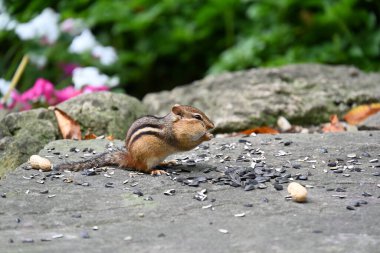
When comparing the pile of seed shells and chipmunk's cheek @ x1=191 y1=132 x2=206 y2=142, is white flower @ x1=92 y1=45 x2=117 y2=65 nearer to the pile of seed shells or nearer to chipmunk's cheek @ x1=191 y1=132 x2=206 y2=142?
the pile of seed shells

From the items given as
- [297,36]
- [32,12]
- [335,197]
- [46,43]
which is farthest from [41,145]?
[297,36]

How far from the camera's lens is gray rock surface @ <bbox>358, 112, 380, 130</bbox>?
4578mm

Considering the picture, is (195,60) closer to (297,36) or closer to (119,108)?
(297,36)

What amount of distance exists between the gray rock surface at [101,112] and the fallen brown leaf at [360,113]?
5.16 ft

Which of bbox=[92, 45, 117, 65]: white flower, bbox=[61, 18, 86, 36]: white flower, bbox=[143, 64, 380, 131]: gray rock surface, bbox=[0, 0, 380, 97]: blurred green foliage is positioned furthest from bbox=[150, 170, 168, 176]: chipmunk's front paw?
bbox=[61, 18, 86, 36]: white flower

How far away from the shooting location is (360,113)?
5.07 metres

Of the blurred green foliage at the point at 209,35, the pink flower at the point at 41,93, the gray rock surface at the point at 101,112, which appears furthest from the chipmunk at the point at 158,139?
the blurred green foliage at the point at 209,35

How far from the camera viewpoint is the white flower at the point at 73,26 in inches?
287

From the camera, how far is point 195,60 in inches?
327

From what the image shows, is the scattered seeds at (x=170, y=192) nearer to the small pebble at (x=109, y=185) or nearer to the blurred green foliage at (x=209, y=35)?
Result: the small pebble at (x=109, y=185)

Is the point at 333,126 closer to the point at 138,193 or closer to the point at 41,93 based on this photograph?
the point at 41,93

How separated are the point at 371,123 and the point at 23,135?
7.16 feet

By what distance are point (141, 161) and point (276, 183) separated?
64cm

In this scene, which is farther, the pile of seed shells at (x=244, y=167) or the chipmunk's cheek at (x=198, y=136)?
the chipmunk's cheek at (x=198, y=136)
